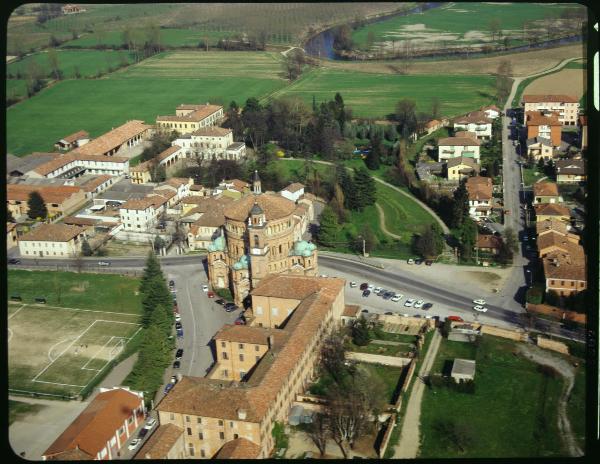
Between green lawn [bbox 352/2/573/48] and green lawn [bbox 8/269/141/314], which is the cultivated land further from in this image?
green lawn [bbox 352/2/573/48]

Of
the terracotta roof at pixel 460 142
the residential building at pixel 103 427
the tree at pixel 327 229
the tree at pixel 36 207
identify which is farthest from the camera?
the terracotta roof at pixel 460 142

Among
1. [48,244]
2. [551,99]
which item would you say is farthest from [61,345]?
[551,99]

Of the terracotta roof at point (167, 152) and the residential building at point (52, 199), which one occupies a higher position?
the terracotta roof at point (167, 152)

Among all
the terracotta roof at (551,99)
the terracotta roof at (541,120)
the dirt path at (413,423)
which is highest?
the terracotta roof at (551,99)

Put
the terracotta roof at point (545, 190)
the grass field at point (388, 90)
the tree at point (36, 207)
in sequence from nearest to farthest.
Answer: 1. the terracotta roof at point (545, 190)
2. the tree at point (36, 207)
3. the grass field at point (388, 90)

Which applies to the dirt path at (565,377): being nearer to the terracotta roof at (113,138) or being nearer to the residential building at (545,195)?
the residential building at (545,195)

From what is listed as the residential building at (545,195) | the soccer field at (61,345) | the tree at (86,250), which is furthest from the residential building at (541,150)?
the soccer field at (61,345)

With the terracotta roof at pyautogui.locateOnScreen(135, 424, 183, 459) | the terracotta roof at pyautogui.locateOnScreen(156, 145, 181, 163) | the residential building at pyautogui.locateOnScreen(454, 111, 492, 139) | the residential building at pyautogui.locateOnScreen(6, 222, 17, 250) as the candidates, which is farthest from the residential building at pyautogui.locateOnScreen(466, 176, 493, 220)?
the residential building at pyautogui.locateOnScreen(6, 222, 17, 250)
